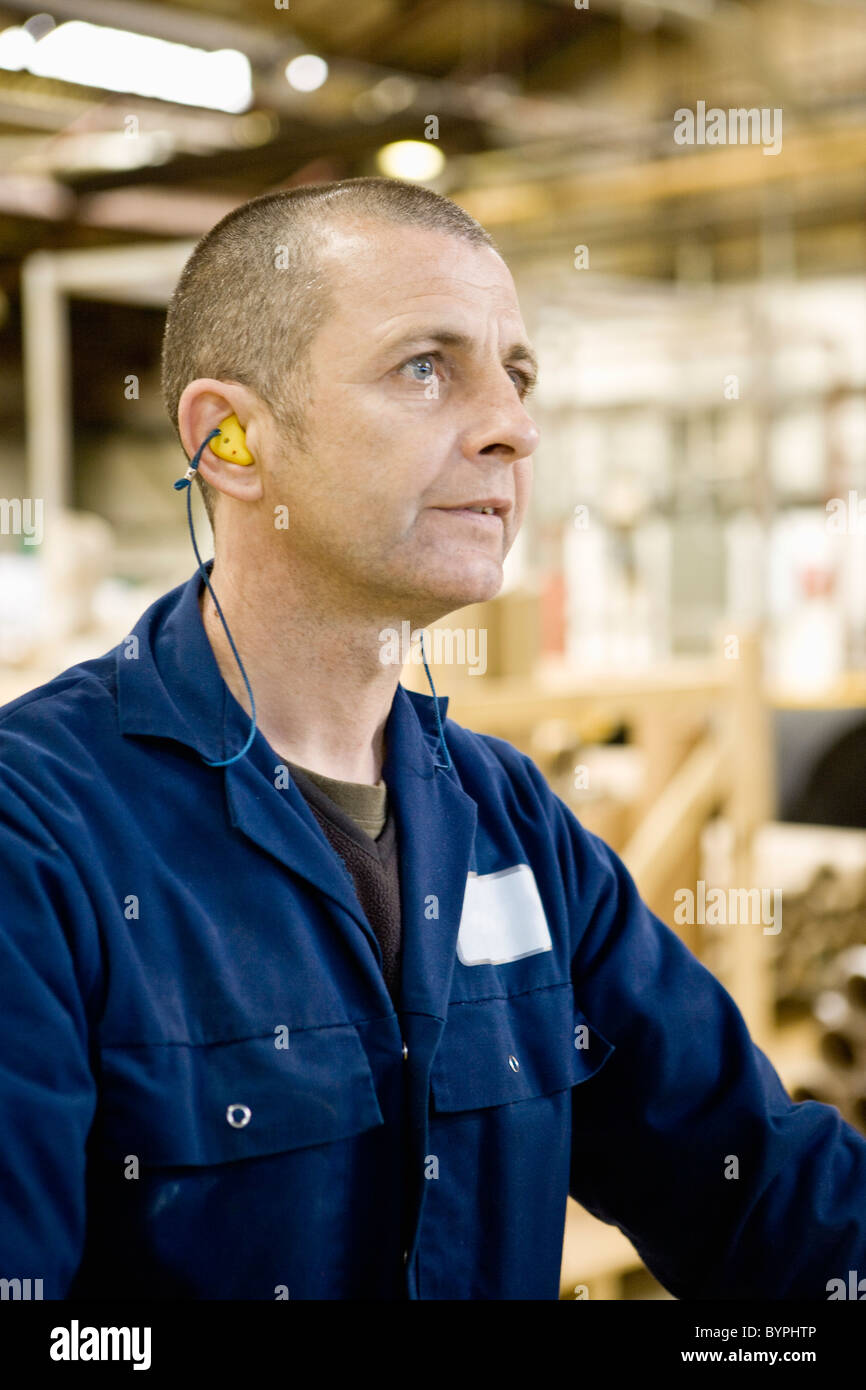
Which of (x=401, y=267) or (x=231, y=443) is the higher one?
(x=401, y=267)

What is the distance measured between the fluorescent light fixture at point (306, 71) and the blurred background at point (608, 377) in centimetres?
4

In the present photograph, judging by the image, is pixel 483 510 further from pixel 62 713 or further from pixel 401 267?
pixel 62 713

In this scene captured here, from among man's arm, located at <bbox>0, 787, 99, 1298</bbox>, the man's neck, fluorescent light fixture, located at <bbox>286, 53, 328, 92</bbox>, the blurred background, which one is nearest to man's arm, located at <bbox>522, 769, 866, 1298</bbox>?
the man's neck

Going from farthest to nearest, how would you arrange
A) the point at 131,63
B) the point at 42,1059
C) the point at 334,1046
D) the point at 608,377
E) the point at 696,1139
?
the point at 608,377 → the point at 131,63 → the point at 696,1139 → the point at 334,1046 → the point at 42,1059

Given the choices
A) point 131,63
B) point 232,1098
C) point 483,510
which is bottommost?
point 232,1098

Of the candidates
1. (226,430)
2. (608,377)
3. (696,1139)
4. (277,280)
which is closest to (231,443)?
(226,430)

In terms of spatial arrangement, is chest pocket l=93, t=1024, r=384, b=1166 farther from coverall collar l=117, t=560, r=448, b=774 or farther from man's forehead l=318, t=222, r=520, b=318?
man's forehead l=318, t=222, r=520, b=318

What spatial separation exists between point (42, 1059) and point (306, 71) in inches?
193

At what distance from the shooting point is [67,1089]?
2.95ft

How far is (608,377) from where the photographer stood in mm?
9680

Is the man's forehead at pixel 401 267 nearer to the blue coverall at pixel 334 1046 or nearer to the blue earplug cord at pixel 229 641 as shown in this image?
the blue earplug cord at pixel 229 641

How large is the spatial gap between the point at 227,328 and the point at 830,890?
4274 mm

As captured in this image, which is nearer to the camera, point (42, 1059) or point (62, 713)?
point (42, 1059)

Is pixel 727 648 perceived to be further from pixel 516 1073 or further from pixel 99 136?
pixel 99 136
